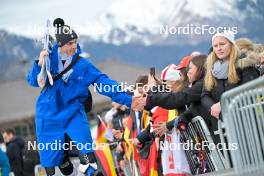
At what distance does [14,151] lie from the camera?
2041 cm

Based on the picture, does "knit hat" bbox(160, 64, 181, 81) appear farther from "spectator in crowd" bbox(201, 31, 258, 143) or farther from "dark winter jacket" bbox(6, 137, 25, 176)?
"dark winter jacket" bbox(6, 137, 25, 176)

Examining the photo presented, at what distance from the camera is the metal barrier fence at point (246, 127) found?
8.16 metres

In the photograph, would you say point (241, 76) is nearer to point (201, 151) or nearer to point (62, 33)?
point (201, 151)

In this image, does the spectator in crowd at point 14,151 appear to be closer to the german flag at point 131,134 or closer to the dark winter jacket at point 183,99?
the german flag at point 131,134

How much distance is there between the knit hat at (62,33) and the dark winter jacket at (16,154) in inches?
377

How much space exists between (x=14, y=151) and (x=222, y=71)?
1124 centimetres

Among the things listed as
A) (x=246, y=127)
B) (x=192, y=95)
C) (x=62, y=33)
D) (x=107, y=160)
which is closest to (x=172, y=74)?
(x=192, y=95)

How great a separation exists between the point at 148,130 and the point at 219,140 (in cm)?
207

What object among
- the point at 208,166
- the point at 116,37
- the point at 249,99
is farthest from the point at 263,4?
the point at 116,37

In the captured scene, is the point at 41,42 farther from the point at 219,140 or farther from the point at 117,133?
the point at 117,133

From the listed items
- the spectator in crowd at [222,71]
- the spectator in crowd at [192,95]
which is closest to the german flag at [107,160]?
the spectator in crowd at [192,95]

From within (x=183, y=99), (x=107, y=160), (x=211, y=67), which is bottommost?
(x=107, y=160)

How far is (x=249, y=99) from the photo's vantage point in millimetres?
8219

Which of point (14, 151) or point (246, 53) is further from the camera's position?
point (14, 151)
